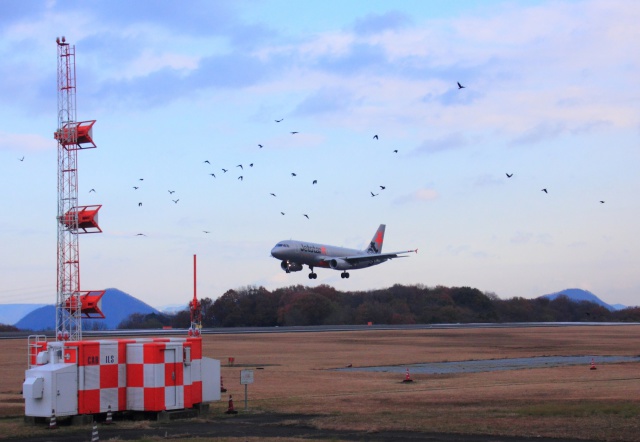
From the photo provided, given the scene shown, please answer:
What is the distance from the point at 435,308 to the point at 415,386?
124 meters

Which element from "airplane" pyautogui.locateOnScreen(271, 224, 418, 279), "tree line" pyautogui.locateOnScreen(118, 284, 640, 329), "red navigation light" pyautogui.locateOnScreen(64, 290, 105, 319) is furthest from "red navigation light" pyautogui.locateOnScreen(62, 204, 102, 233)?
"tree line" pyautogui.locateOnScreen(118, 284, 640, 329)

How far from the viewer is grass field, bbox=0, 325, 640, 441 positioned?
74.2 feet

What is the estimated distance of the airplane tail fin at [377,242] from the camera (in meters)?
118

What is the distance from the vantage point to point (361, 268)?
339ft

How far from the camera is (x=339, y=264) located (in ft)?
322

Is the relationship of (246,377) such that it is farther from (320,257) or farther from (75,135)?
(320,257)

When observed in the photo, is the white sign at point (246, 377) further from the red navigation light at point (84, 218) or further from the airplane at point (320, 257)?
the airplane at point (320, 257)

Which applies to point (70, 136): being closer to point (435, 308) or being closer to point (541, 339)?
point (541, 339)

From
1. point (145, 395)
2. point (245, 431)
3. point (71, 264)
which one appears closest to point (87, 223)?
point (71, 264)

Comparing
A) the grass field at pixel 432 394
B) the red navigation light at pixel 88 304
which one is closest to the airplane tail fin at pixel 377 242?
the grass field at pixel 432 394

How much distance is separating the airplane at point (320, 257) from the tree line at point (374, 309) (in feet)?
140

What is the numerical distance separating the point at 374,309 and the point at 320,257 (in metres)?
62.2

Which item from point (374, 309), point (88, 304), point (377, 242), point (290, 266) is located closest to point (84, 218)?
point (88, 304)

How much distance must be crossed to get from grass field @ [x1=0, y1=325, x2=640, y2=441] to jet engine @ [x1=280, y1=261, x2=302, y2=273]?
2737 centimetres
